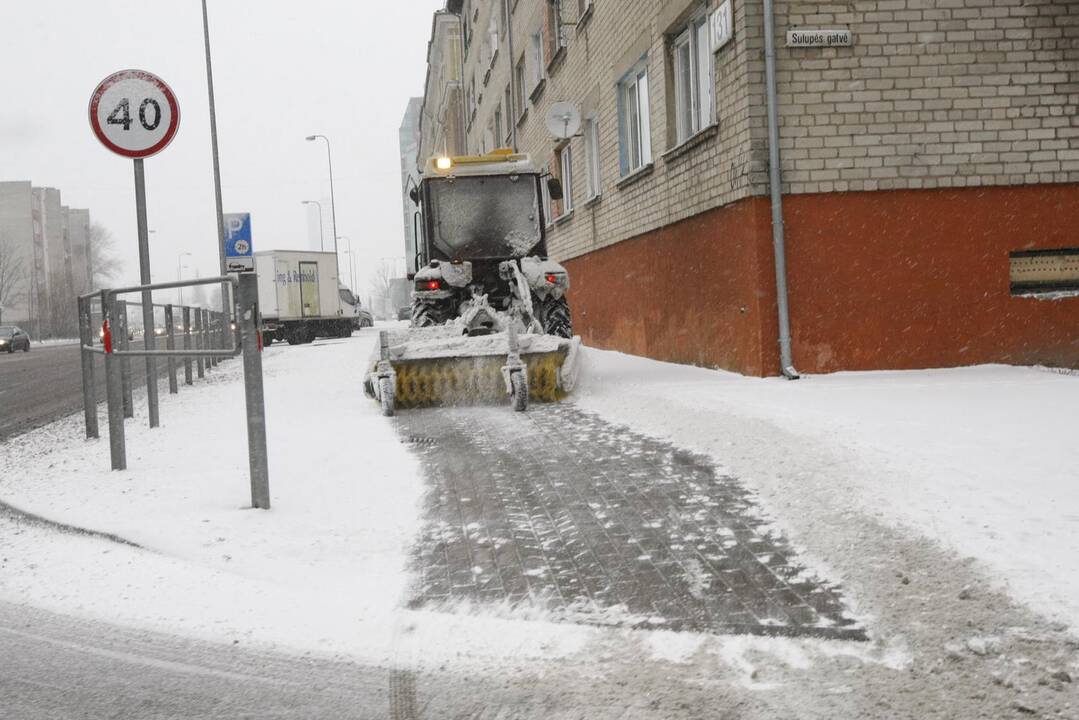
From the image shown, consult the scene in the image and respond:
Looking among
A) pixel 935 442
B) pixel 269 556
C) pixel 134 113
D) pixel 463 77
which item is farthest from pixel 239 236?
pixel 463 77

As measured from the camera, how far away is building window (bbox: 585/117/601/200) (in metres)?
17.0

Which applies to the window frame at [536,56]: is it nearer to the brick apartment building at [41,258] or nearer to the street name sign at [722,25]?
the street name sign at [722,25]

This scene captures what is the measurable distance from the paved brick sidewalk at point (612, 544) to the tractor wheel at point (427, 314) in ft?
13.5

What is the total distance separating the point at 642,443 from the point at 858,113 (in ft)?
14.8

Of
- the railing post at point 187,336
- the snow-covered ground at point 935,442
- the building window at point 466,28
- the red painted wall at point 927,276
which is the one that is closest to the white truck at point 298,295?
the building window at point 466,28

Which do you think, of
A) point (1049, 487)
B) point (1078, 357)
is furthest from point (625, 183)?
point (1049, 487)

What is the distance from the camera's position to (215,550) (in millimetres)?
4457

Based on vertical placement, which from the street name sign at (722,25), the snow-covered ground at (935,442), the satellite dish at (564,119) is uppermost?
the satellite dish at (564,119)

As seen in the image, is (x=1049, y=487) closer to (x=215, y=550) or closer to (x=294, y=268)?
(x=215, y=550)

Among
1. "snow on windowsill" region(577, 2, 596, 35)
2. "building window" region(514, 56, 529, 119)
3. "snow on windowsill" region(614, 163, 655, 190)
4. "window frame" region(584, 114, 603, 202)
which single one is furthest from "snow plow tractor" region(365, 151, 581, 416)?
"building window" region(514, 56, 529, 119)

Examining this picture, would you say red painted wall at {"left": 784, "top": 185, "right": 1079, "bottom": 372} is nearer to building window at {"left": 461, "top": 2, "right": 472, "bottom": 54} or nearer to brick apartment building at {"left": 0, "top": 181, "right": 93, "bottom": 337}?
building window at {"left": 461, "top": 2, "right": 472, "bottom": 54}

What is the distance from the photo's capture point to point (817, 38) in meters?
9.22

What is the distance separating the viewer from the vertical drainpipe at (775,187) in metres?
9.17

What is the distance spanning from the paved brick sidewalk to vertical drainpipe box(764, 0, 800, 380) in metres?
3.06
